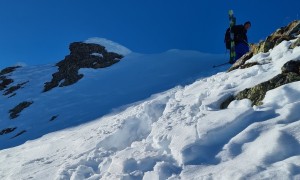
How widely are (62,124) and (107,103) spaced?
2.29 meters

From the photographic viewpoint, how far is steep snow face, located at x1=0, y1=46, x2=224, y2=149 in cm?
1634

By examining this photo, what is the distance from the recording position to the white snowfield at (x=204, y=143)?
4.49 m

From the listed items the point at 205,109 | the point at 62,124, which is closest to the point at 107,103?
the point at 62,124

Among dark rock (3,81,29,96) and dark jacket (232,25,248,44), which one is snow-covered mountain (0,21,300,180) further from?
dark rock (3,81,29,96)

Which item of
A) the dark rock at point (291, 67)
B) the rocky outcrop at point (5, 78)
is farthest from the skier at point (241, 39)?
the rocky outcrop at point (5, 78)

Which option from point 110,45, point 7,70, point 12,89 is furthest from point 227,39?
point 7,70

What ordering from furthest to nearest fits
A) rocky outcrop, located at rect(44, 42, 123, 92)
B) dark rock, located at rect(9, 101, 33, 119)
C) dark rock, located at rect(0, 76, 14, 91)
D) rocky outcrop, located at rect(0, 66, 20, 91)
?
A: rocky outcrop, located at rect(0, 66, 20, 91) → dark rock, located at rect(0, 76, 14, 91) → rocky outcrop, located at rect(44, 42, 123, 92) → dark rock, located at rect(9, 101, 33, 119)

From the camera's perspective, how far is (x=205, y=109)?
22.3 feet

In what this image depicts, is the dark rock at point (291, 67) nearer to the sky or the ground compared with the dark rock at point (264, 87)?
nearer to the sky

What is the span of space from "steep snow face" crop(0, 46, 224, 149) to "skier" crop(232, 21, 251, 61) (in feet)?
8.92

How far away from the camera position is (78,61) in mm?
28953

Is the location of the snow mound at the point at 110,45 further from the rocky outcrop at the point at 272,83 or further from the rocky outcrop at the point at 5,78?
the rocky outcrop at the point at 272,83

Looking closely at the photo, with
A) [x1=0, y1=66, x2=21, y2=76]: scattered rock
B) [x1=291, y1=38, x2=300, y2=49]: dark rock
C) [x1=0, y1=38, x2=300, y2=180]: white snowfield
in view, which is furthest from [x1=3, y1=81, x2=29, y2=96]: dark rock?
[x1=291, y1=38, x2=300, y2=49]: dark rock

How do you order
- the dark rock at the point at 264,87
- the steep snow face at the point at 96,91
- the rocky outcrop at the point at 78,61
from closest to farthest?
the dark rock at the point at 264,87 < the steep snow face at the point at 96,91 < the rocky outcrop at the point at 78,61
